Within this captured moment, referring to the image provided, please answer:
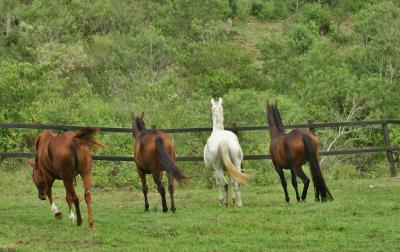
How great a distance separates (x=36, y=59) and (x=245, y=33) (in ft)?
83.7

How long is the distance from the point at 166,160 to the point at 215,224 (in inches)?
77.3

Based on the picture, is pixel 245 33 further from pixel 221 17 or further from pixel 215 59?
pixel 215 59

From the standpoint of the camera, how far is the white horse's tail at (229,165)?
13.7 metres

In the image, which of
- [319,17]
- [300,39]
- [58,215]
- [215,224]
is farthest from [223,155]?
[319,17]

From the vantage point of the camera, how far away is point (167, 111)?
100ft

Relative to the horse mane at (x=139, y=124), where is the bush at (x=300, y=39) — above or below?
above

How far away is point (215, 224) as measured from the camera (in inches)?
454

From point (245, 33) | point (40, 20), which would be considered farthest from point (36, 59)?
point (245, 33)

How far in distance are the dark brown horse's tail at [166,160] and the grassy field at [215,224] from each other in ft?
2.62

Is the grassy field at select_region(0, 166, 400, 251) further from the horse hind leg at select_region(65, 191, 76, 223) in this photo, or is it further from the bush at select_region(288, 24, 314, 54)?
the bush at select_region(288, 24, 314, 54)

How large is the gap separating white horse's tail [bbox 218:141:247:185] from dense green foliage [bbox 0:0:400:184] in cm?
533

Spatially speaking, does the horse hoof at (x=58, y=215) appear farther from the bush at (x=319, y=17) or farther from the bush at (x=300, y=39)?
the bush at (x=319, y=17)

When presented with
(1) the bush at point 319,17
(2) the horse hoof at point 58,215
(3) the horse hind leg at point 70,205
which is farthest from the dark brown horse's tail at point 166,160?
(1) the bush at point 319,17

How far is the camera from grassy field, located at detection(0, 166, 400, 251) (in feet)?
32.1
